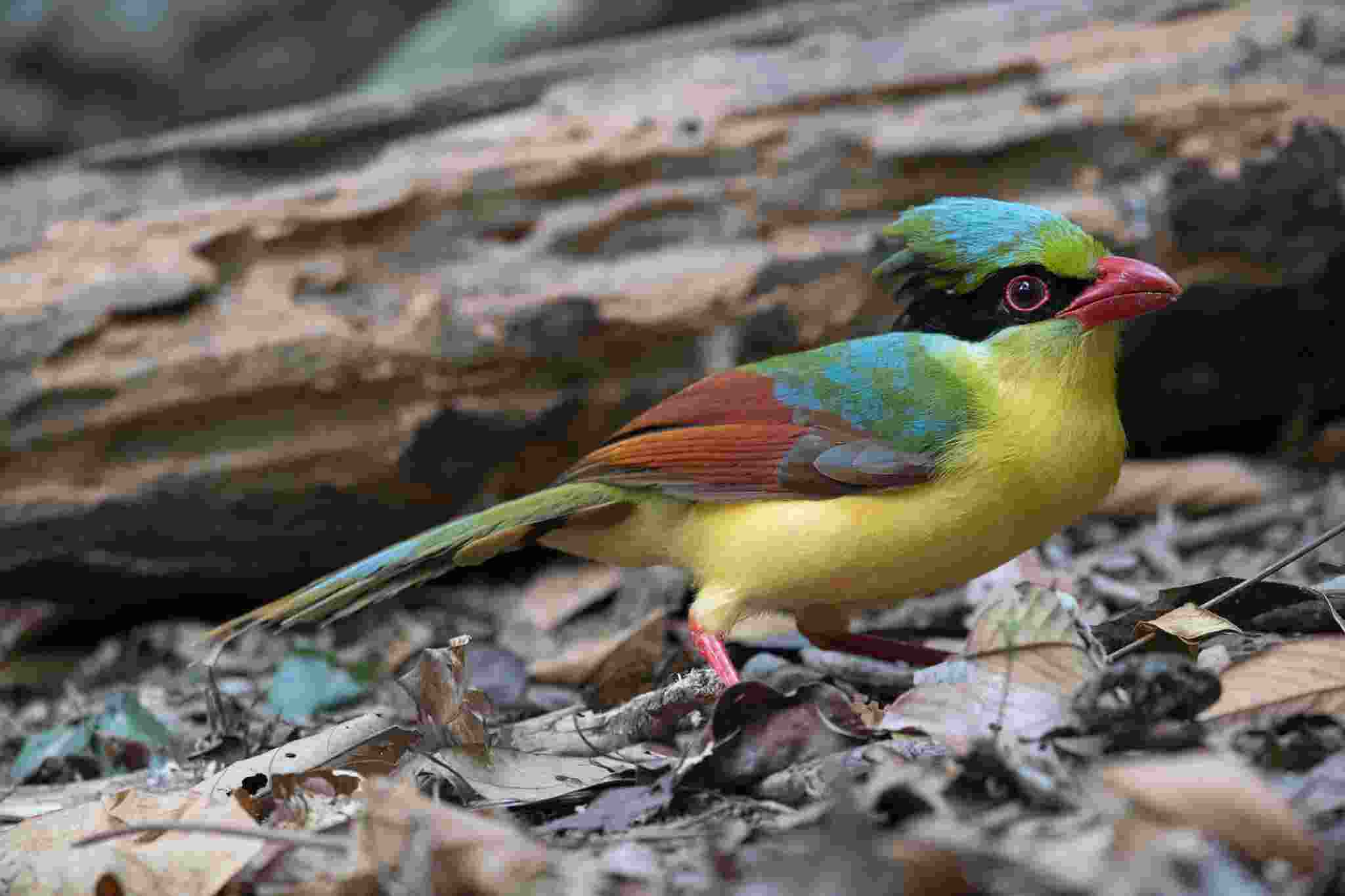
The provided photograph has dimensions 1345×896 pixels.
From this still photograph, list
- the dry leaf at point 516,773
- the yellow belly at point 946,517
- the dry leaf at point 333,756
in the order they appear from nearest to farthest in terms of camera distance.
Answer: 1. the dry leaf at point 516,773
2. the dry leaf at point 333,756
3. the yellow belly at point 946,517

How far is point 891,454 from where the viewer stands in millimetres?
3545

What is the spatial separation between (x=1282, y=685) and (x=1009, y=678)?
1.67 feet

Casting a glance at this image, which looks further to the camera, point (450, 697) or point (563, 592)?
point (563, 592)

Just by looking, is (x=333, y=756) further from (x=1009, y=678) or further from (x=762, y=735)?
(x=1009, y=678)

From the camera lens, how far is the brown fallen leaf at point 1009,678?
2693 millimetres

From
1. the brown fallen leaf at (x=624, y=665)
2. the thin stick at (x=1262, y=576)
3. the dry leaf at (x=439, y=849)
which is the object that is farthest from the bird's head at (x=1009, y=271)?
the dry leaf at (x=439, y=849)

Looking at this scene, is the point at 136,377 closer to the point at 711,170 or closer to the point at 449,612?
the point at 449,612

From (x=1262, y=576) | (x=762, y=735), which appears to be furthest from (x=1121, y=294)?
(x=762, y=735)

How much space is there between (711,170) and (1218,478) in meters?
2.42

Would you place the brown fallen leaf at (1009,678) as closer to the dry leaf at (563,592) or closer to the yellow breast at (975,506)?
the yellow breast at (975,506)

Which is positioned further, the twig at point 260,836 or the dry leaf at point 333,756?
the dry leaf at point 333,756

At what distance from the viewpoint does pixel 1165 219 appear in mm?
5309

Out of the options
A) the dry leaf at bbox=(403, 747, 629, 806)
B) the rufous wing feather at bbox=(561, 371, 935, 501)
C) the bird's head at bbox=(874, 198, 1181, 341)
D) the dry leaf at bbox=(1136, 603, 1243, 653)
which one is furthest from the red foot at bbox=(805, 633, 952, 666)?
the dry leaf at bbox=(403, 747, 629, 806)

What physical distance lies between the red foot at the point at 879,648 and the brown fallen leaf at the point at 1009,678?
3.44 feet
